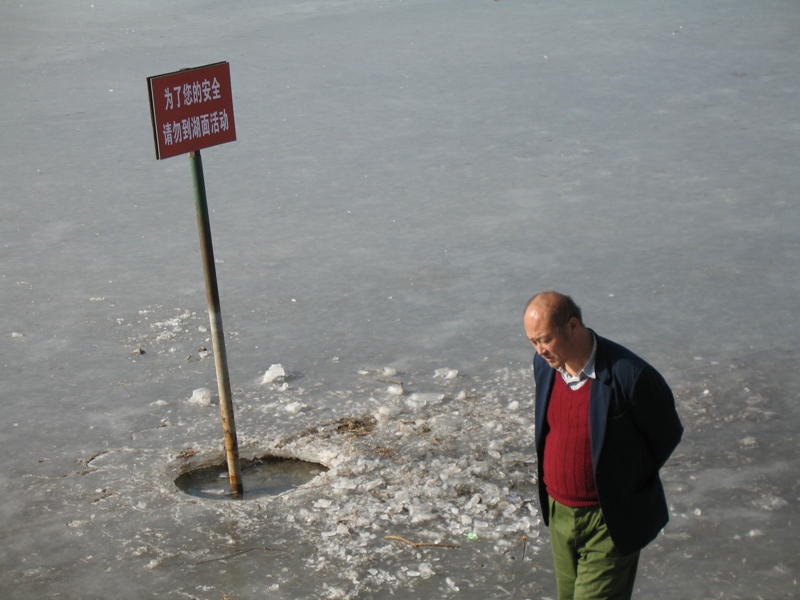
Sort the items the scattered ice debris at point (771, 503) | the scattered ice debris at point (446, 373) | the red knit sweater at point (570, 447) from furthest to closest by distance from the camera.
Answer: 1. the scattered ice debris at point (446, 373)
2. the scattered ice debris at point (771, 503)
3. the red knit sweater at point (570, 447)

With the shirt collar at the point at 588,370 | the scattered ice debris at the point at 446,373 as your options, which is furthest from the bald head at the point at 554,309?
the scattered ice debris at the point at 446,373

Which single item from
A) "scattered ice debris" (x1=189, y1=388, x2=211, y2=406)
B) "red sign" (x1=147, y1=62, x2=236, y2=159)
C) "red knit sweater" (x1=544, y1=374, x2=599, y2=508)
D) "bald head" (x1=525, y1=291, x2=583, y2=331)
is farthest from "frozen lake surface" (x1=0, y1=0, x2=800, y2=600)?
"red sign" (x1=147, y1=62, x2=236, y2=159)

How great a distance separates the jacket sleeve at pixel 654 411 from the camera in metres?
3.29

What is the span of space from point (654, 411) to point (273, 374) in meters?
3.16

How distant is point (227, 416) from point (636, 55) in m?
9.59

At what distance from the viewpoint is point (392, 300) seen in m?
7.08

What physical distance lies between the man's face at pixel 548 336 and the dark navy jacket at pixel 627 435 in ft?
0.38

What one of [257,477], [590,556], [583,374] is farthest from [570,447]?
[257,477]

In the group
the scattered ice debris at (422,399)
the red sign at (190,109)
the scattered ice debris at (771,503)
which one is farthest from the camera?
the scattered ice debris at (422,399)

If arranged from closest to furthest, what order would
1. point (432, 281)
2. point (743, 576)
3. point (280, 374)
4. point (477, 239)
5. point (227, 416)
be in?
point (743, 576) → point (227, 416) → point (280, 374) → point (432, 281) → point (477, 239)

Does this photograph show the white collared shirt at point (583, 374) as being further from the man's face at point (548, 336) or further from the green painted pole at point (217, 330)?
the green painted pole at point (217, 330)

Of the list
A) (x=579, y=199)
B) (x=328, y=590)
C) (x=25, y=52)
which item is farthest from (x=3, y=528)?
(x=25, y=52)

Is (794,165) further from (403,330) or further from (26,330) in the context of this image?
(26,330)

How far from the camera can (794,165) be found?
9.20 meters
